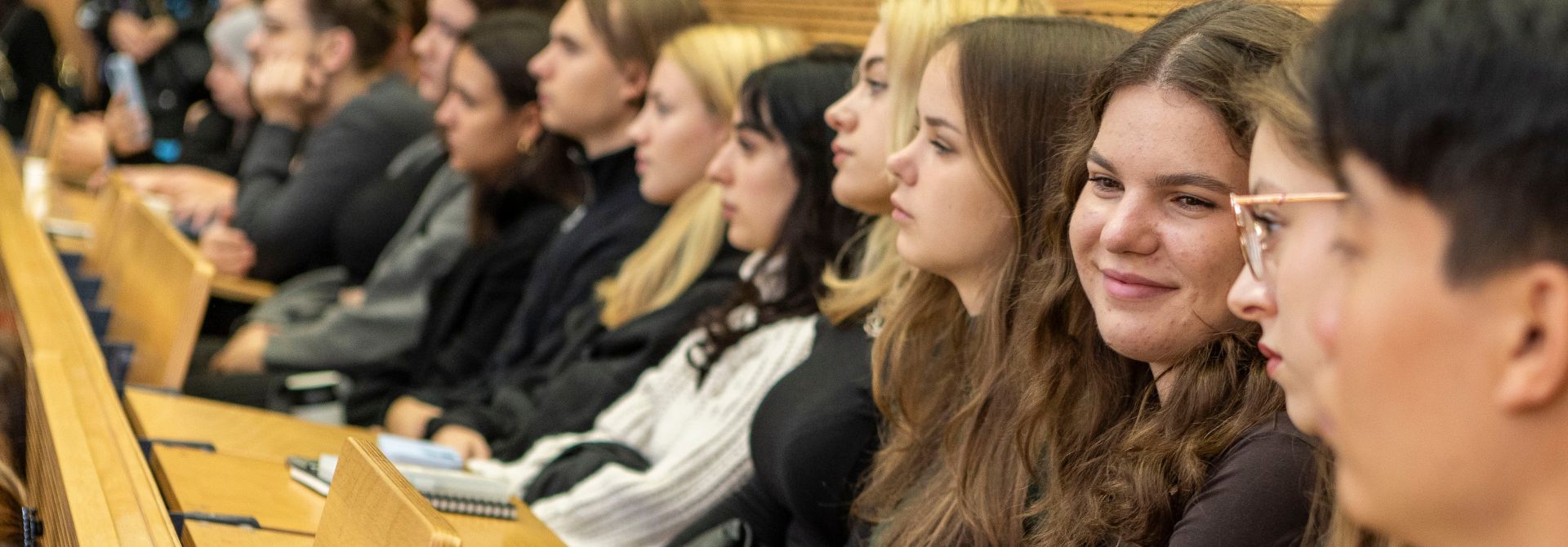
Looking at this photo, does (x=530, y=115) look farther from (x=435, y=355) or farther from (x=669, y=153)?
(x=669, y=153)

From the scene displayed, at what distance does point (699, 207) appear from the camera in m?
3.12

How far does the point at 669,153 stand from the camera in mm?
3166

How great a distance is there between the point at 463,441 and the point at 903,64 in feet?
4.69

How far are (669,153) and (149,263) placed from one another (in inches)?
48.5

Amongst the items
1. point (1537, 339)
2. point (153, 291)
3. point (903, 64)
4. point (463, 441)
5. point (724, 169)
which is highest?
point (1537, 339)

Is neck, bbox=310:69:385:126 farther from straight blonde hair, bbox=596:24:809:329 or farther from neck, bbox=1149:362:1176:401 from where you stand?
neck, bbox=1149:362:1176:401

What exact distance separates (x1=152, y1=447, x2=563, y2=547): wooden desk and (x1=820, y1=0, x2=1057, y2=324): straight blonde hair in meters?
0.60

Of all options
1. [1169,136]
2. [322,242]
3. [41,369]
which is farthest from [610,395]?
[322,242]

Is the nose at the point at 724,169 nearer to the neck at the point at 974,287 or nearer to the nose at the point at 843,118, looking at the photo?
the nose at the point at 843,118

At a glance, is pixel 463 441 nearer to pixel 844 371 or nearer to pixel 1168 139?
pixel 844 371

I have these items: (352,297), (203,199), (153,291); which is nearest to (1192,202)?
(153,291)

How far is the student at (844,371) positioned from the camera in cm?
217

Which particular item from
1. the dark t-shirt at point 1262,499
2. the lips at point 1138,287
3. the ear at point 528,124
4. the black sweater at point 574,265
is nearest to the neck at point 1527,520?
the dark t-shirt at point 1262,499

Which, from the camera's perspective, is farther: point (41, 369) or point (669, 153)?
point (669, 153)
